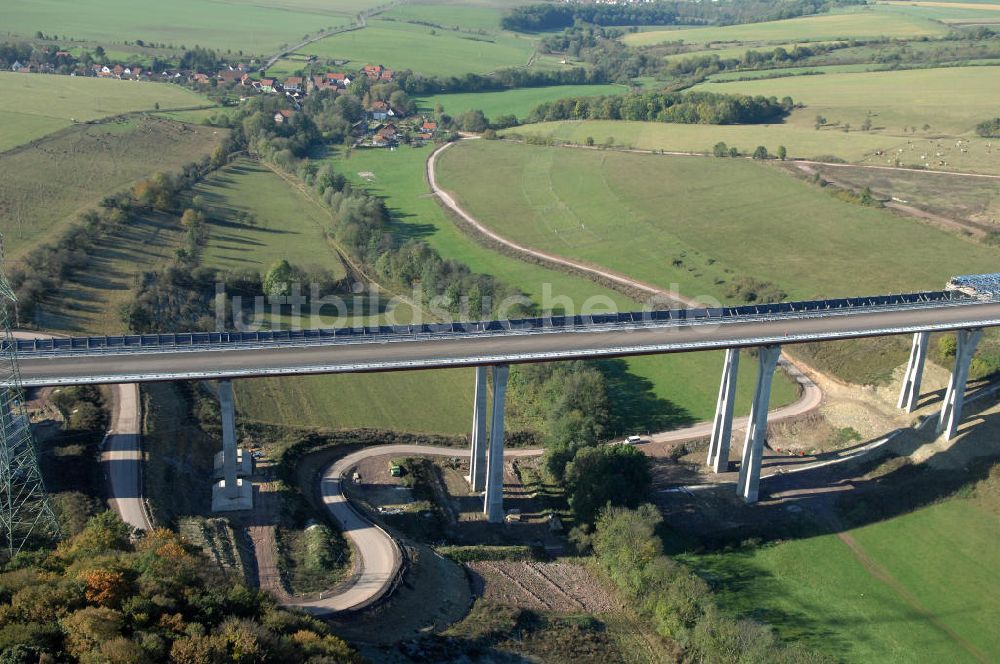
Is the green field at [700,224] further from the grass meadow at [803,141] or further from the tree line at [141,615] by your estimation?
the tree line at [141,615]

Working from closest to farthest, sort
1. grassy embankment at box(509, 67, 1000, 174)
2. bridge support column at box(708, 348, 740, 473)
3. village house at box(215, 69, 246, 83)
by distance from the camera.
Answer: bridge support column at box(708, 348, 740, 473)
grassy embankment at box(509, 67, 1000, 174)
village house at box(215, 69, 246, 83)

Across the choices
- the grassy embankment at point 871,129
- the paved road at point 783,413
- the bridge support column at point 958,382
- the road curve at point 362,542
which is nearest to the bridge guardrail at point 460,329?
the bridge support column at point 958,382

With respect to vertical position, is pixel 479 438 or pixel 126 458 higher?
pixel 479 438

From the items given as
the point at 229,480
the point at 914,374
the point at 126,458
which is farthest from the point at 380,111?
the point at 229,480

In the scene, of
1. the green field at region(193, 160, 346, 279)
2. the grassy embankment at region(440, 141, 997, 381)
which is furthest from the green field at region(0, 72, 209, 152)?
the grassy embankment at region(440, 141, 997, 381)

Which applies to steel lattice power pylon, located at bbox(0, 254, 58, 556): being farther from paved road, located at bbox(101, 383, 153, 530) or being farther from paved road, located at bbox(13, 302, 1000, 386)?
paved road, located at bbox(13, 302, 1000, 386)

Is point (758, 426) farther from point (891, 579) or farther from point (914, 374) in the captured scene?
point (914, 374)
